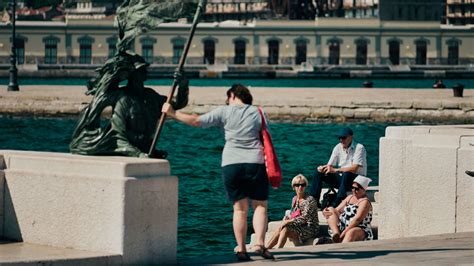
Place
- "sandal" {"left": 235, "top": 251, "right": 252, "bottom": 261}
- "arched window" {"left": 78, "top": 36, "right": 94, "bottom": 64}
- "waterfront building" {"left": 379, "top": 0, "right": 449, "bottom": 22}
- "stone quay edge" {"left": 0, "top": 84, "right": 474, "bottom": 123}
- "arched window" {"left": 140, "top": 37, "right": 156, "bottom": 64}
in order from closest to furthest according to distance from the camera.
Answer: "sandal" {"left": 235, "top": 251, "right": 252, "bottom": 261}
"stone quay edge" {"left": 0, "top": 84, "right": 474, "bottom": 123}
"arched window" {"left": 140, "top": 37, "right": 156, "bottom": 64}
"arched window" {"left": 78, "top": 36, "right": 94, "bottom": 64}
"waterfront building" {"left": 379, "top": 0, "right": 449, "bottom": 22}

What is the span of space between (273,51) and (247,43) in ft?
8.93

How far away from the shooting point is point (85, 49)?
404ft

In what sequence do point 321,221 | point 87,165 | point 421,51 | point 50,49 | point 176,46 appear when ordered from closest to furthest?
point 87,165
point 321,221
point 176,46
point 50,49
point 421,51

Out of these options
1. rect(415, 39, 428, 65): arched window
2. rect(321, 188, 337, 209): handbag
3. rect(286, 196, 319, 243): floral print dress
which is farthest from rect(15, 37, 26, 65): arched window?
rect(286, 196, 319, 243): floral print dress

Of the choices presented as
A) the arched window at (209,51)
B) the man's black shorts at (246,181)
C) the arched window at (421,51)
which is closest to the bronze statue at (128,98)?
the man's black shorts at (246,181)

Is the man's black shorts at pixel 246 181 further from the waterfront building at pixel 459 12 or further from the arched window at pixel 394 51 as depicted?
the waterfront building at pixel 459 12

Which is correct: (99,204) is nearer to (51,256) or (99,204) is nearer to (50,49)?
(51,256)

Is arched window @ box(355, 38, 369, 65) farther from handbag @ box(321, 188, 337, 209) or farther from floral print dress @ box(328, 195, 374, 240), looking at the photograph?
floral print dress @ box(328, 195, 374, 240)

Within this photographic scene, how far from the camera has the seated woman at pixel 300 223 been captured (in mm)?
12680

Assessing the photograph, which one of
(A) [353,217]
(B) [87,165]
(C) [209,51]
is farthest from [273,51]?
(B) [87,165]

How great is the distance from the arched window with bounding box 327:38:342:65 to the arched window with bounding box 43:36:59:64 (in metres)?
23.4

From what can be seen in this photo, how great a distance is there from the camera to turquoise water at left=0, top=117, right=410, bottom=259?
1796 cm

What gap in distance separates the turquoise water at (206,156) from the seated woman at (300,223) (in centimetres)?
236

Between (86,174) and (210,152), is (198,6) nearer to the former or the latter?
(86,174)
